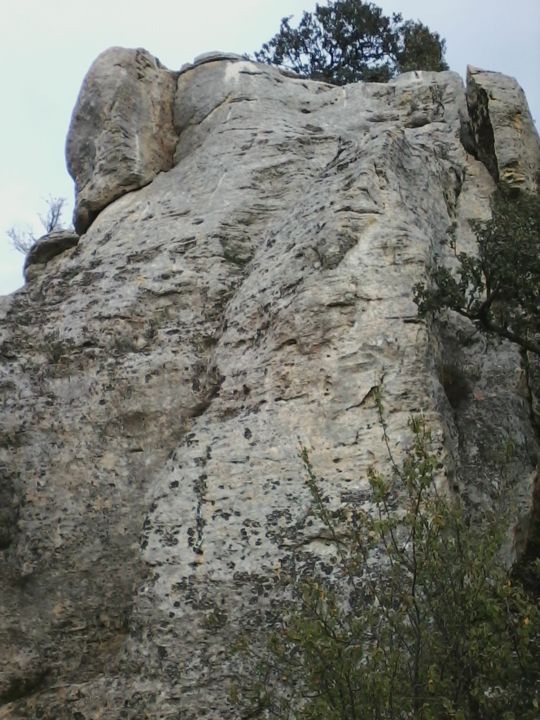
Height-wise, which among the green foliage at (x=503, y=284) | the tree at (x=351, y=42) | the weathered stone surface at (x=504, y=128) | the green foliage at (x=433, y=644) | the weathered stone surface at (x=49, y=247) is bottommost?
the green foliage at (x=433, y=644)

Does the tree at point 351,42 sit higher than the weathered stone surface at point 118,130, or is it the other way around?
the tree at point 351,42

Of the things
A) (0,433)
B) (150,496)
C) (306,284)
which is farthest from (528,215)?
(0,433)

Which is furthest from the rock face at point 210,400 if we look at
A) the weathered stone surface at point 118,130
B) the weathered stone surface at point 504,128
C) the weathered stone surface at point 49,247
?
the weathered stone surface at point 504,128

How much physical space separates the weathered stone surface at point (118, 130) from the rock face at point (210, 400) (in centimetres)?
74

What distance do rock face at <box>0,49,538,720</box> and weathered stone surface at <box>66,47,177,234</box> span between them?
743 mm

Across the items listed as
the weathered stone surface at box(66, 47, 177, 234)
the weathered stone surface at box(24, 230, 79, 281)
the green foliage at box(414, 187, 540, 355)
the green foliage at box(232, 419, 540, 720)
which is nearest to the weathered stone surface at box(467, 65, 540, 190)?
the green foliage at box(414, 187, 540, 355)

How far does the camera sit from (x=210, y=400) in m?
11.7

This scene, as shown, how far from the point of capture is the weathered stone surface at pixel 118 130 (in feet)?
55.4

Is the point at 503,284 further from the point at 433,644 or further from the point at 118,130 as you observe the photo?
the point at 118,130

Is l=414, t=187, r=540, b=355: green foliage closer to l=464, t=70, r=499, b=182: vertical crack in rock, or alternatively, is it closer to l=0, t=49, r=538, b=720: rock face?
l=0, t=49, r=538, b=720: rock face

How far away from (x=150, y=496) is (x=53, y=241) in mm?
6602

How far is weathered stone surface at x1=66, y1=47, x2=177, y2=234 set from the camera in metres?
16.9

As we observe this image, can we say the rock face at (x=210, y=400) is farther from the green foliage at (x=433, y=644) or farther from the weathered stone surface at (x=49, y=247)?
the green foliage at (x=433, y=644)

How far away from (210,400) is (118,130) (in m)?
7.32
